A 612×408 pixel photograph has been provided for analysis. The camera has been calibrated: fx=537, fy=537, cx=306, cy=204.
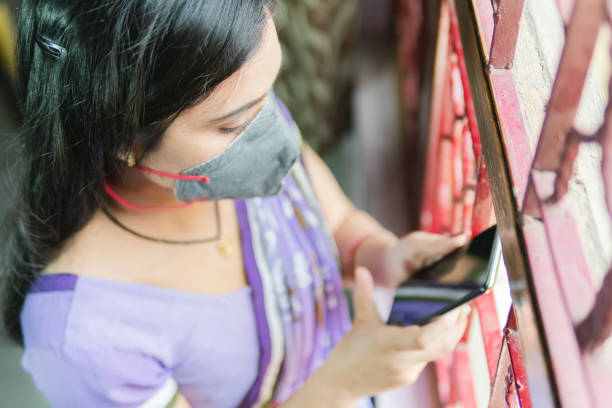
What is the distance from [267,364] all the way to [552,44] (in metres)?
0.74

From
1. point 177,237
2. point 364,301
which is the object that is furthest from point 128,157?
point 364,301

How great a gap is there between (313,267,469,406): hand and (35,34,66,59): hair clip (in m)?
0.56

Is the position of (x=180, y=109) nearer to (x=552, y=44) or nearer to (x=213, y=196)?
(x=213, y=196)

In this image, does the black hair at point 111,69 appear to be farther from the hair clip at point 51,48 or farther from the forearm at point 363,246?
the forearm at point 363,246

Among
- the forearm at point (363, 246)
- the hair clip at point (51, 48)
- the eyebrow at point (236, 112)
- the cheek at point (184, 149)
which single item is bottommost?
the forearm at point (363, 246)

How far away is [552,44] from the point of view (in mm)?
595

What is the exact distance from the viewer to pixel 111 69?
647 millimetres

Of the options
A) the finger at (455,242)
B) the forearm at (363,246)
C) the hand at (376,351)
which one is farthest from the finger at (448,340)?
the forearm at (363,246)

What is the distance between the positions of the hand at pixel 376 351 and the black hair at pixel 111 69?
42 cm

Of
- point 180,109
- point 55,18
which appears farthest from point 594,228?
point 55,18

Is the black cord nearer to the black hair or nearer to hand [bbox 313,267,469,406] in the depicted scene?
the black hair

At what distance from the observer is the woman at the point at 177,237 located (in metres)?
0.66

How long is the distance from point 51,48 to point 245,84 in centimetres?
24

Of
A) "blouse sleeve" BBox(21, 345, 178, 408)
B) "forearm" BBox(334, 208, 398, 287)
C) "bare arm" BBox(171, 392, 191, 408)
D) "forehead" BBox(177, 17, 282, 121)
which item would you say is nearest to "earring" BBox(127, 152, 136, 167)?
"forehead" BBox(177, 17, 282, 121)
